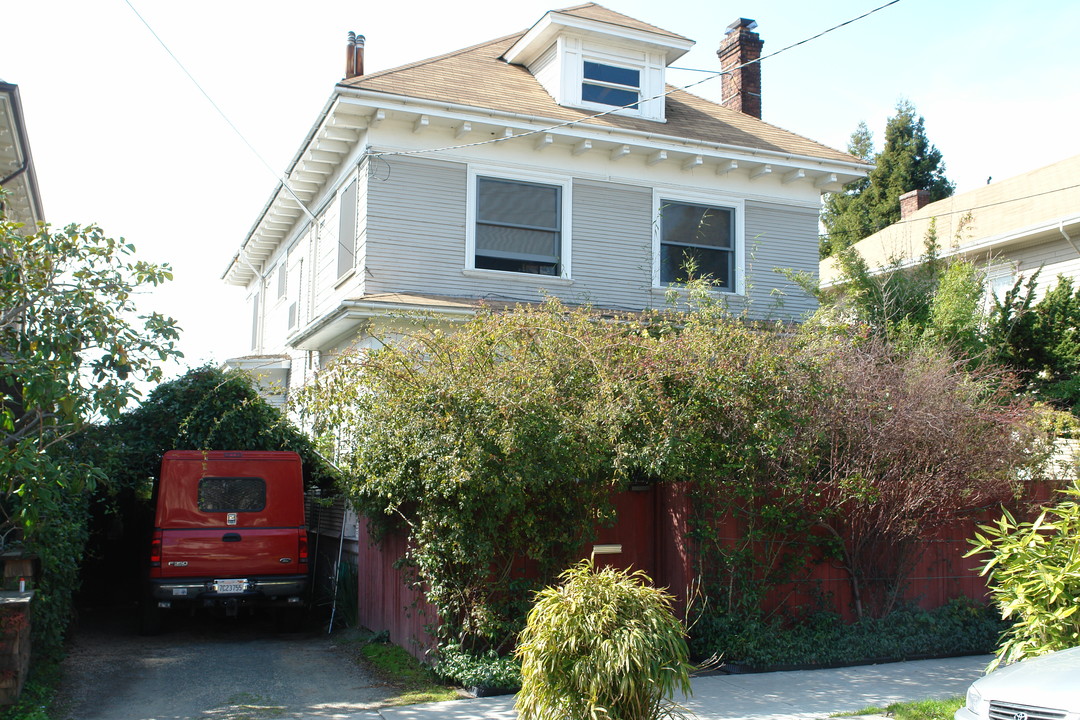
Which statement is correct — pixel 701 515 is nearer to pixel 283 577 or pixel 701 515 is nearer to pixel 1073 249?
pixel 283 577

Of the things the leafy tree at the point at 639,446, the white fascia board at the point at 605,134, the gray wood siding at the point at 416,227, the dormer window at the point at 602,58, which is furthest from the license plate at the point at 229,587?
the dormer window at the point at 602,58

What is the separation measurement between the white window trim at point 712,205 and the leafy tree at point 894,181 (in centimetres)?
2190

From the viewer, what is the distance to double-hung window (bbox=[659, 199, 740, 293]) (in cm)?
1587

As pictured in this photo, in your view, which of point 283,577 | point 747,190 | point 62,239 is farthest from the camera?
point 747,190

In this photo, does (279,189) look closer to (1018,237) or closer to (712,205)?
(712,205)

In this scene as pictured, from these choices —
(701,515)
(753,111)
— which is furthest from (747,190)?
(701,515)

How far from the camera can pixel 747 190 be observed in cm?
1633

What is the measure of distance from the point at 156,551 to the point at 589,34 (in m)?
10.7

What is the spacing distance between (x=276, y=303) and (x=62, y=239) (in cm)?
1334

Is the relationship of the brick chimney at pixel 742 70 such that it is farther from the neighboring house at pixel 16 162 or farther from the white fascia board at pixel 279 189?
the neighboring house at pixel 16 162

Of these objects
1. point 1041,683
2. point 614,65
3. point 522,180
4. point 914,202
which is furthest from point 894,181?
point 1041,683

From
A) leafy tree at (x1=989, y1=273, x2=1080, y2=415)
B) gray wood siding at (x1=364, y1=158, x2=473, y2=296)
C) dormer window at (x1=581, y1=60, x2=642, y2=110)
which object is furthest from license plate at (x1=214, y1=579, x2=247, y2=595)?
leafy tree at (x1=989, y1=273, x2=1080, y2=415)

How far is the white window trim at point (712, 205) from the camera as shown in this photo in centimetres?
1571

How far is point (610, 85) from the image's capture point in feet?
53.3
